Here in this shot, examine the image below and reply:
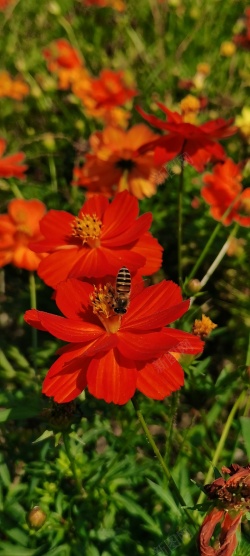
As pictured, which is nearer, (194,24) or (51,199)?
(51,199)

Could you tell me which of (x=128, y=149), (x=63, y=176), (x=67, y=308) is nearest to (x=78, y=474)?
(x=67, y=308)

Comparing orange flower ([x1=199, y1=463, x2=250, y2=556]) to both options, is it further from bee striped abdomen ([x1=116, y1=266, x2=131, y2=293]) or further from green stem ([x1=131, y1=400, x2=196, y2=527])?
bee striped abdomen ([x1=116, y1=266, x2=131, y2=293])

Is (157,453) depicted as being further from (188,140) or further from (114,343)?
(188,140)

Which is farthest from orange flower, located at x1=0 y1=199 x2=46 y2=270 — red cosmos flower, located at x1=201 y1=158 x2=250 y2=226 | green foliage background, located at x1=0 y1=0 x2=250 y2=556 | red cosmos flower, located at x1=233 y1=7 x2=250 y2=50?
red cosmos flower, located at x1=233 y1=7 x2=250 y2=50

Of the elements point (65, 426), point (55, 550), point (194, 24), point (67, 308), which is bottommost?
point (55, 550)

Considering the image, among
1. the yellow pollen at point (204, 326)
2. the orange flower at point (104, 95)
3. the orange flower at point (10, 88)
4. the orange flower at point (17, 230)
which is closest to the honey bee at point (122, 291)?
the yellow pollen at point (204, 326)

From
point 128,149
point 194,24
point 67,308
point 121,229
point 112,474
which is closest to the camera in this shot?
point 67,308

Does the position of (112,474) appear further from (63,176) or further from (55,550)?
(63,176)
